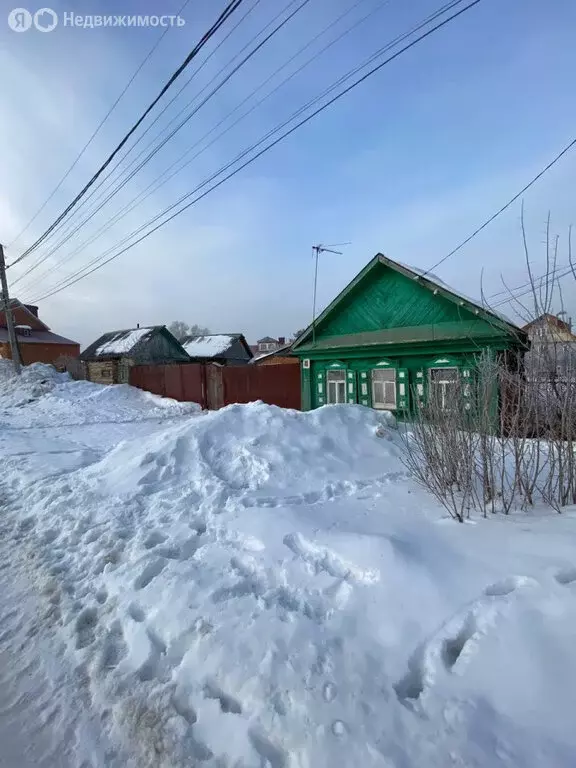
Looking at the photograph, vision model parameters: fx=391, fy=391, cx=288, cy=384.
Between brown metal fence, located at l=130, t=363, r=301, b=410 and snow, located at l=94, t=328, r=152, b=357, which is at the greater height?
snow, located at l=94, t=328, r=152, b=357

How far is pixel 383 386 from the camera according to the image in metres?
12.0

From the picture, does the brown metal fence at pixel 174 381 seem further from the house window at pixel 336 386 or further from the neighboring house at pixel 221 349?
the neighboring house at pixel 221 349

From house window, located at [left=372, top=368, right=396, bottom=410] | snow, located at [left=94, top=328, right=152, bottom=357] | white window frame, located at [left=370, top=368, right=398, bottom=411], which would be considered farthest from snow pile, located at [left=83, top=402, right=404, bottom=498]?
snow, located at [left=94, top=328, right=152, bottom=357]

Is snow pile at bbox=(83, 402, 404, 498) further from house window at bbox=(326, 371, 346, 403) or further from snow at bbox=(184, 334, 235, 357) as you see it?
snow at bbox=(184, 334, 235, 357)

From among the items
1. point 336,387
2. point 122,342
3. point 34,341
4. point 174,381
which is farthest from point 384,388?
point 34,341

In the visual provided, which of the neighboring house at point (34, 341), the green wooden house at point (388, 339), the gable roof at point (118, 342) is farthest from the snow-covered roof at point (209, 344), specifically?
the green wooden house at point (388, 339)

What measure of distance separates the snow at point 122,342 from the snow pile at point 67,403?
17.1 ft

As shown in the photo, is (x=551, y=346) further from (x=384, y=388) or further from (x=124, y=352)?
(x=124, y=352)

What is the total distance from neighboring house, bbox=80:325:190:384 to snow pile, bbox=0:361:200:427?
4.55 meters

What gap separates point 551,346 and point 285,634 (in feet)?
11.0

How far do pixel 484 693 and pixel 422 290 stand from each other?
10.5 metres

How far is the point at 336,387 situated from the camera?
1309cm

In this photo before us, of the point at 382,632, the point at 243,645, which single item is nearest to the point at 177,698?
the point at 243,645

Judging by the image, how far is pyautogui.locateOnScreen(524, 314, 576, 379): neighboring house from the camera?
363 centimetres
